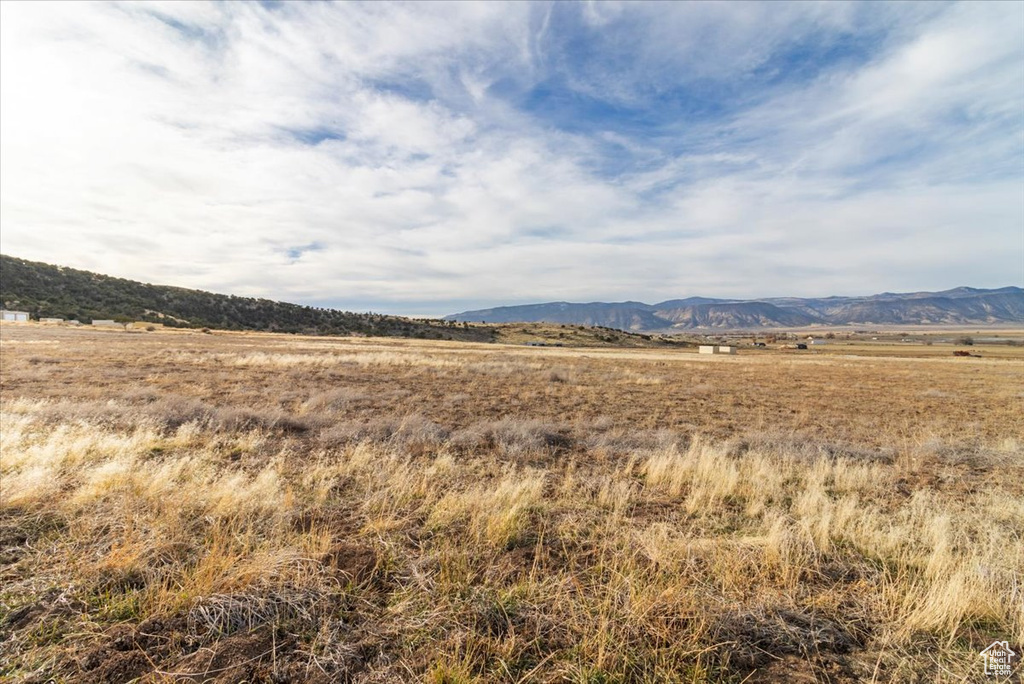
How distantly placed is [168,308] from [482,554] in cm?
9743

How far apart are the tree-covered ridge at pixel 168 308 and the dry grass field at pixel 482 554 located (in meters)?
77.4

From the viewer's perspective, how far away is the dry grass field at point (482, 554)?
3014mm

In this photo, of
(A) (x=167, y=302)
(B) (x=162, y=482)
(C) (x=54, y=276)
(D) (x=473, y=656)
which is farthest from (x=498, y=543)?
(C) (x=54, y=276)

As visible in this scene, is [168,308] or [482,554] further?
[168,308]

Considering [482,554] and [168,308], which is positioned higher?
[168,308]

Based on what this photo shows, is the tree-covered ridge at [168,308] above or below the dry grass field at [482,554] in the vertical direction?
above

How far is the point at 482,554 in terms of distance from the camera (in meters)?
4.39

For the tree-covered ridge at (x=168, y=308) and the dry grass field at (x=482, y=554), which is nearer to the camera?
the dry grass field at (x=482, y=554)

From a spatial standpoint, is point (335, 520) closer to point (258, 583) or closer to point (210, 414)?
point (258, 583)

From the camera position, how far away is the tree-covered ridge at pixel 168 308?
65.5 meters

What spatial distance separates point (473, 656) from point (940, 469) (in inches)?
435

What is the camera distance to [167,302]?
3177 inches

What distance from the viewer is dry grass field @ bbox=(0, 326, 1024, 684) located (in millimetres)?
3014

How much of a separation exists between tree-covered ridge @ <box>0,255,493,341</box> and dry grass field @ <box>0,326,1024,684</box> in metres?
77.4
